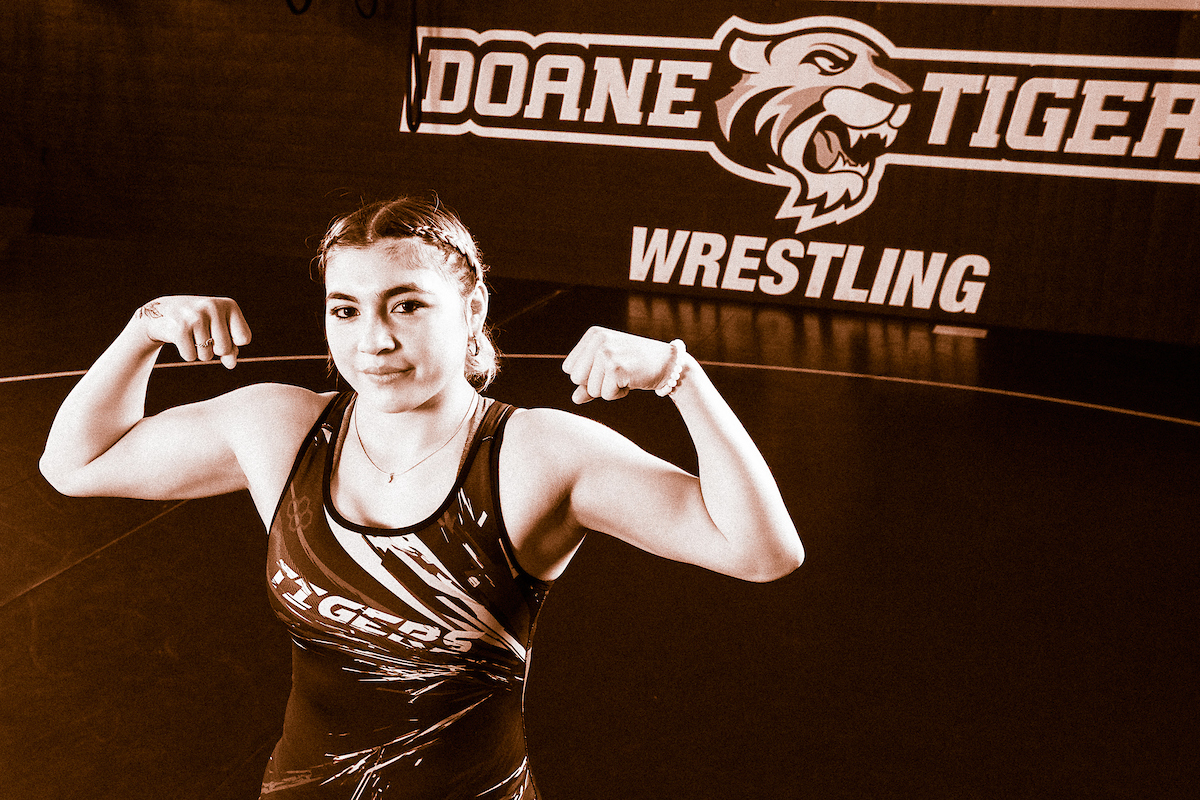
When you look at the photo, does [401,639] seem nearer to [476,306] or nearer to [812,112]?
[476,306]

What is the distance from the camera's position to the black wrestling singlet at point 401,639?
1.47m

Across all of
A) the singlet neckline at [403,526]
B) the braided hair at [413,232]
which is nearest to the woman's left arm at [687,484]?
the singlet neckline at [403,526]

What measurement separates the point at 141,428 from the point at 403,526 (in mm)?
505

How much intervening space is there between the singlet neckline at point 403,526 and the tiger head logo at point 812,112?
6.78 m

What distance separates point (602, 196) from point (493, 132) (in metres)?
1.05

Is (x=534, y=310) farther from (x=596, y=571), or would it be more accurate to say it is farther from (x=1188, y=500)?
(x=1188, y=500)

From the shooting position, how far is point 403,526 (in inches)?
57.9

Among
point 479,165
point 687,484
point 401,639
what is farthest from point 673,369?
point 479,165

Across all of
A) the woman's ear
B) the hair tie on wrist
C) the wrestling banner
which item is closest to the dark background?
the wrestling banner

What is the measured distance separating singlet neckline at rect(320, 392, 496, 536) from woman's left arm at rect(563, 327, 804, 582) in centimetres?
16

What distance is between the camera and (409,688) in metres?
1.54

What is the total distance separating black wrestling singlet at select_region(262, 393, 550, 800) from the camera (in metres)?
1.47

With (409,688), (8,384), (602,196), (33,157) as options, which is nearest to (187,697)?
(409,688)

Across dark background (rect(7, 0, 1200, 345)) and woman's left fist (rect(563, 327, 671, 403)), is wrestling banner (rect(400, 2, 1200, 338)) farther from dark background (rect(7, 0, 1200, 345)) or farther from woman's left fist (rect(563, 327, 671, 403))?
woman's left fist (rect(563, 327, 671, 403))
